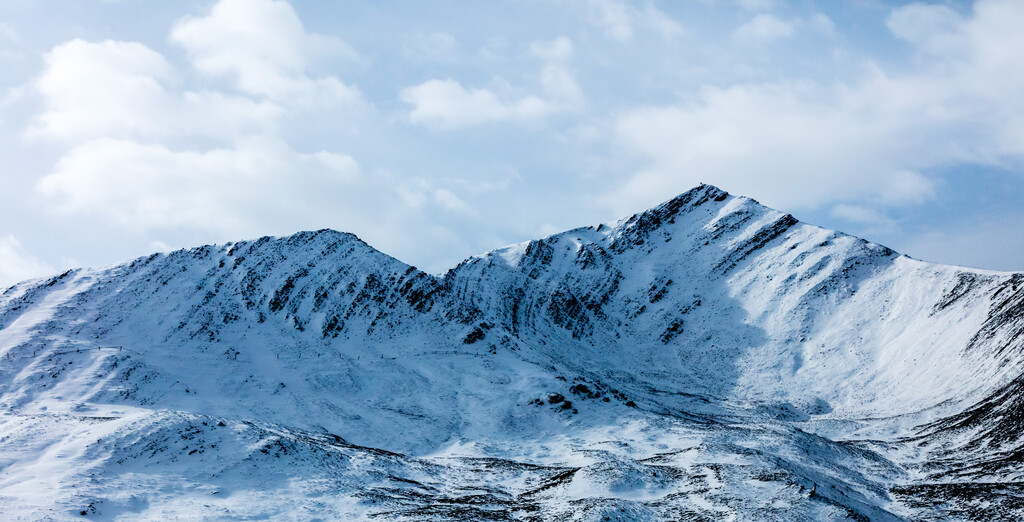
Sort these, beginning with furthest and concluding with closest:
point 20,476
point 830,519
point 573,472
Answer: point 573,472
point 20,476
point 830,519

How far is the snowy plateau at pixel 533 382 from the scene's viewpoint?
42.4 meters

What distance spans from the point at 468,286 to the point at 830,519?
7403 centimetres

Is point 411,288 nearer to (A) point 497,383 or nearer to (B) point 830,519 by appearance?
(A) point 497,383

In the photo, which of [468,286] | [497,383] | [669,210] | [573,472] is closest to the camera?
[573,472]

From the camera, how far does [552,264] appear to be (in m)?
118

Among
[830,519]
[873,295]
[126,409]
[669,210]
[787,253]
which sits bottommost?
[830,519]

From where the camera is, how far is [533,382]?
75.1 meters

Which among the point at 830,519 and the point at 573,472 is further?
Result: the point at 573,472

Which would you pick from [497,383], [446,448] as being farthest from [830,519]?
[497,383]

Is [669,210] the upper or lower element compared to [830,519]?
upper

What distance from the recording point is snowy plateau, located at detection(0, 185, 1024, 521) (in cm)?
4244

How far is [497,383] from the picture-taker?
76375 mm

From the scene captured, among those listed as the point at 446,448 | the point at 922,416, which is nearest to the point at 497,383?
the point at 446,448

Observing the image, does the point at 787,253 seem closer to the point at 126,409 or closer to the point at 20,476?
the point at 126,409
